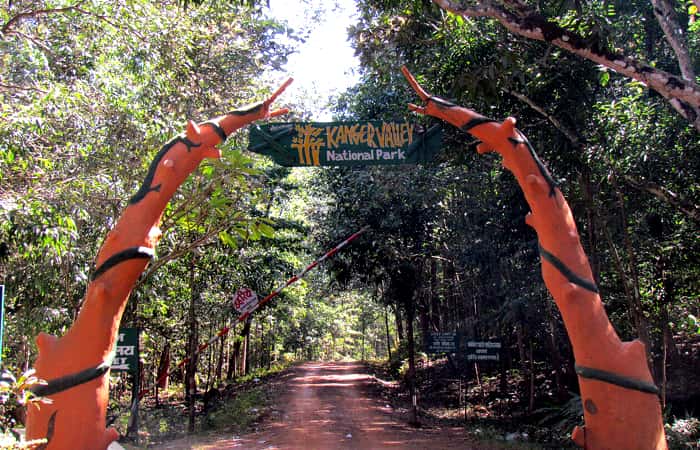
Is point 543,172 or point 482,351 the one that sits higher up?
point 543,172

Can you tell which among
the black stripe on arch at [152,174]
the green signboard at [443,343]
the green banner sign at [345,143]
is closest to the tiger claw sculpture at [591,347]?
the green banner sign at [345,143]

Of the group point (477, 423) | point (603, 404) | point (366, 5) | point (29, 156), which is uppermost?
point (366, 5)

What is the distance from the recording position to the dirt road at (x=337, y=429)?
11.1 meters

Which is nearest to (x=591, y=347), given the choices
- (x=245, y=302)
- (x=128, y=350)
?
(x=128, y=350)

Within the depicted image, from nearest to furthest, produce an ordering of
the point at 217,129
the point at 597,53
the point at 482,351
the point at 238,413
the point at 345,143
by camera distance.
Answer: the point at 217,129
the point at 345,143
the point at 597,53
the point at 482,351
the point at 238,413

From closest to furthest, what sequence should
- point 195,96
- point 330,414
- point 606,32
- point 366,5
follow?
point 606,32, point 366,5, point 195,96, point 330,414

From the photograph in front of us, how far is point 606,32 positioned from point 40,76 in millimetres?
7703

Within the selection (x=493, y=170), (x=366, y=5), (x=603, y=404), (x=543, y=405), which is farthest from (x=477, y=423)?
(x=603, y=404)

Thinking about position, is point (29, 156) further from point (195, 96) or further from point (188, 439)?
point (188, 439)

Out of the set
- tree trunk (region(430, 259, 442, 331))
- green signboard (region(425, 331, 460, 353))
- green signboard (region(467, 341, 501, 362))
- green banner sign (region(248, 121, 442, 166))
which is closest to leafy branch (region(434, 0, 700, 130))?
green banner sign (region(248, 121, 442, 166))

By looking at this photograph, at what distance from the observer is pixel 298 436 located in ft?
39.3

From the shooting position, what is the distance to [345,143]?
606cm

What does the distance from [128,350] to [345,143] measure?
5360mm

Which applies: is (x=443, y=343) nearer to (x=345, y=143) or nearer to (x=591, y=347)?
(x=345, y=143)
